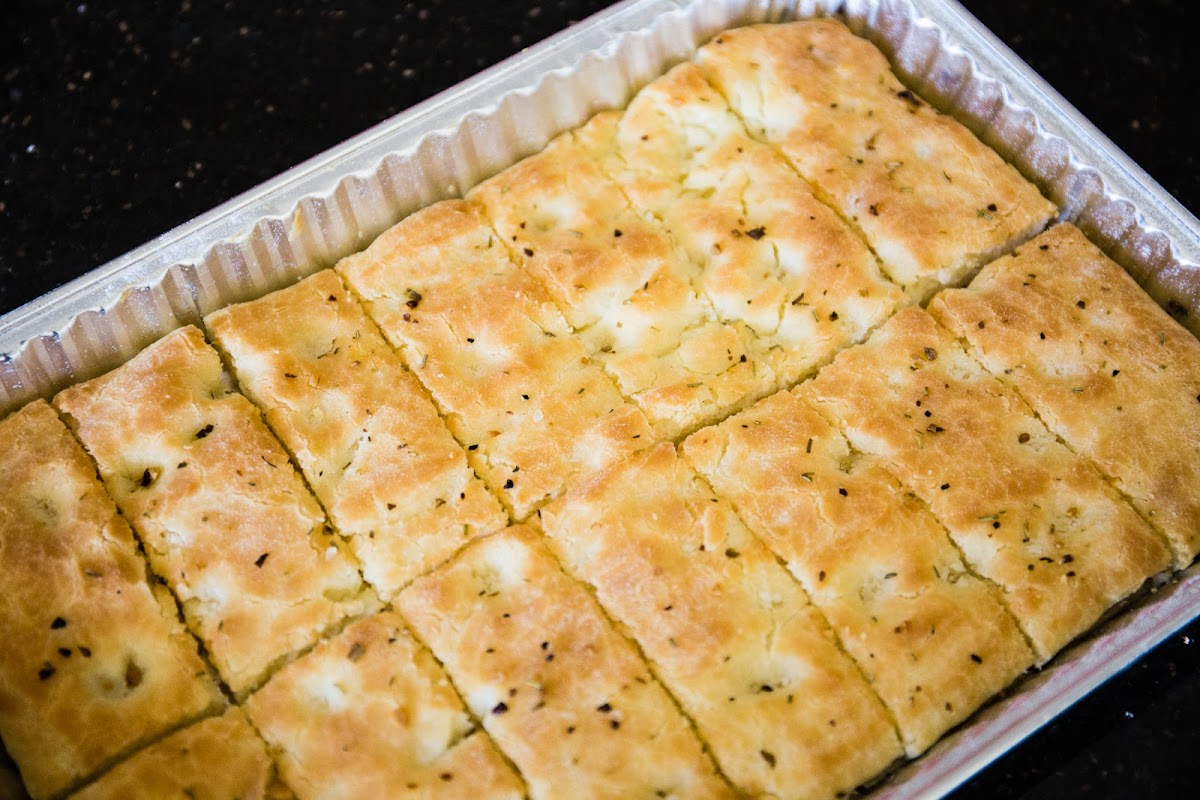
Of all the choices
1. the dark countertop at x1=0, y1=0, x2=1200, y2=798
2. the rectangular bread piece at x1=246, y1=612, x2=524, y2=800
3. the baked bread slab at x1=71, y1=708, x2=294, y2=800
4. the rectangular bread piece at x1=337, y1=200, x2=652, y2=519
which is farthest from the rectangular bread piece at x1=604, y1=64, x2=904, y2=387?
the baked bread slab at x1=71, y1=708, x2=294, y2=800

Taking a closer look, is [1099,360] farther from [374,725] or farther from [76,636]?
[76,636]

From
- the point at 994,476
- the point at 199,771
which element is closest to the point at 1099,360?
the point at 994,476

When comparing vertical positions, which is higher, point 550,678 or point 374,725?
point 550,678

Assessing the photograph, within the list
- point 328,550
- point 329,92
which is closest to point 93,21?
point 329,92

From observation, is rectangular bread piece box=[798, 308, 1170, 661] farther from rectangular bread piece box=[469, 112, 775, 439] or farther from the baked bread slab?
the baked bread slab

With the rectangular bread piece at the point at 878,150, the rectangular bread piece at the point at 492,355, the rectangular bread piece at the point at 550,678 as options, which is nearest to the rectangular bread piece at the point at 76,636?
the rectangular bread piece at the point at 550,678

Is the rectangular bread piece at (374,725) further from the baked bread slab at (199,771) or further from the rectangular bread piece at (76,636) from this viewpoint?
the rectangular bread piece at (76,636)
